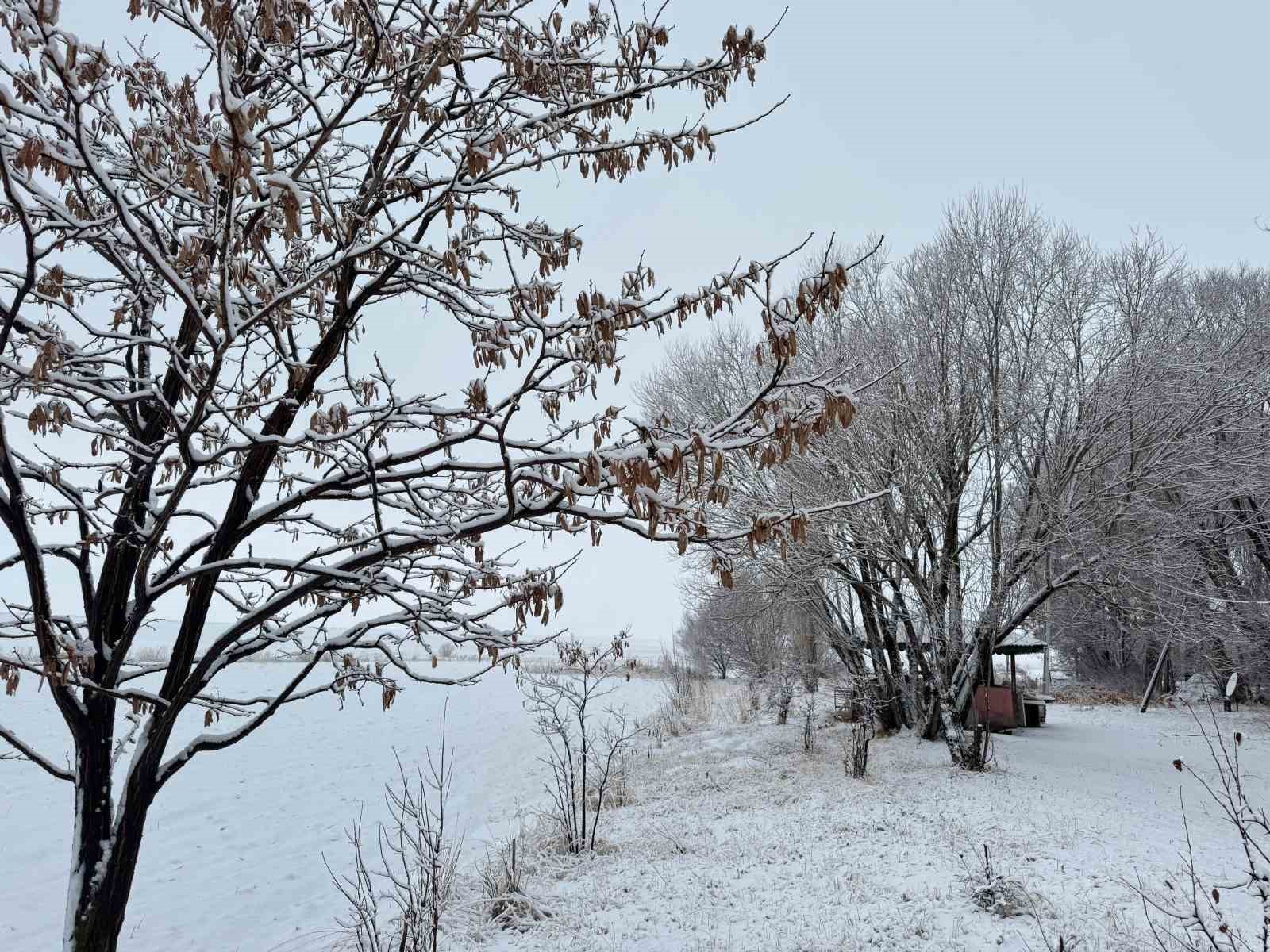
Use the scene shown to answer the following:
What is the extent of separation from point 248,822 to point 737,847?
7.22 meters

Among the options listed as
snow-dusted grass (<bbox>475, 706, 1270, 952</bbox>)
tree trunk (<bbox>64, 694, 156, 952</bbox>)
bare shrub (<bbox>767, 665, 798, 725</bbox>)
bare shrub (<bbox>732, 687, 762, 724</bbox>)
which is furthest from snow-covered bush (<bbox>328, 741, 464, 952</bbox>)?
bare shrub (<bbox>732, 687, 762, 724</bbox>)

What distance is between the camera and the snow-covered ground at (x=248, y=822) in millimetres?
7180

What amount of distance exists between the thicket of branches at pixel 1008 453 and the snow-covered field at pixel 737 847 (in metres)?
2.31

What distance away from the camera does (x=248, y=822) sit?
10.6 metres

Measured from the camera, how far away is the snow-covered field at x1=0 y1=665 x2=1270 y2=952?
595 centimetres

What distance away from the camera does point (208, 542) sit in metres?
3.96

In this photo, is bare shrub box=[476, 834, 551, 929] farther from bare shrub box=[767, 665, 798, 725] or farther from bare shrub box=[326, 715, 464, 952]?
bare shrub box=[767, 665, 798, 725]

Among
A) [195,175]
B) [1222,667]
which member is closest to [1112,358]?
[1222,667]

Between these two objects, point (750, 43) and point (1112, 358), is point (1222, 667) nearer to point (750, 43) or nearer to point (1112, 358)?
point (1112, 358)

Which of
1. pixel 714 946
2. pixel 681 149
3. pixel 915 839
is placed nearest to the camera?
pixel 681 149

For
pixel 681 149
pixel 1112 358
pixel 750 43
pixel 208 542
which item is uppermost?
pixel 1112 358

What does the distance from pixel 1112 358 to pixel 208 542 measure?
1395 centimetres

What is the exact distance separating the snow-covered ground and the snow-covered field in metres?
0.04

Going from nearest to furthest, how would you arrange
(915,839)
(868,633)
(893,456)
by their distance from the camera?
1. (915,839)
2. (893,456)
3. (868,633)
